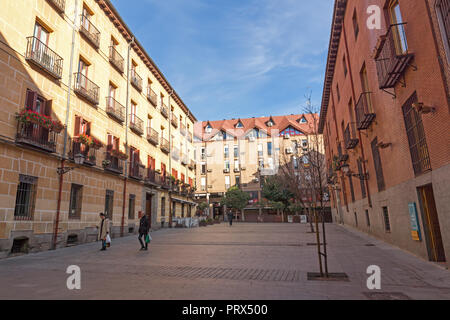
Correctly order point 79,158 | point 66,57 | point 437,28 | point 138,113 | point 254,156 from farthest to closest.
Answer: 1. point 254,156
2. point 138,113
3. point 66,57
4. point 79,158
5. point 437,28

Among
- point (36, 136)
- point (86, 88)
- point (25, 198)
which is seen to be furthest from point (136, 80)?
point (25, 198)

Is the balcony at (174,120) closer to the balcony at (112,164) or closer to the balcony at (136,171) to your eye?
the balcony at (136,171)

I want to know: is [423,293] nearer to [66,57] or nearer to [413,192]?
[413,192]

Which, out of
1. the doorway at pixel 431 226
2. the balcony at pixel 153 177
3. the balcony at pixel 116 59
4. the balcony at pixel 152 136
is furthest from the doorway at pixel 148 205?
the doorway at pixel 431 226

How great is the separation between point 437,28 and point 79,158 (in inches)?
525

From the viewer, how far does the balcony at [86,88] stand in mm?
14430

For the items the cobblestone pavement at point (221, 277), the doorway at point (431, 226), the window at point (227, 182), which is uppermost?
the window at point (227, 182)

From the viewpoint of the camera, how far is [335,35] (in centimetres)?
1923

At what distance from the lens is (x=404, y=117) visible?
9.00m

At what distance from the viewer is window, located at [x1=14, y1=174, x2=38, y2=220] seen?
425 inches

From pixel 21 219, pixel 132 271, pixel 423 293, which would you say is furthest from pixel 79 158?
pixel 423 293

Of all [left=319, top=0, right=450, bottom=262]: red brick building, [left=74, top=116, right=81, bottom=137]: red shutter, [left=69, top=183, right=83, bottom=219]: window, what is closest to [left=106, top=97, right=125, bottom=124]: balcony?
[left=74, top=116, right=81, bottom=137]: red shutter

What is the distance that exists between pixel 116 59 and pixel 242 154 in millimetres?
35505

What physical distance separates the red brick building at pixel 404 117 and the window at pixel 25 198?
13290 mm
